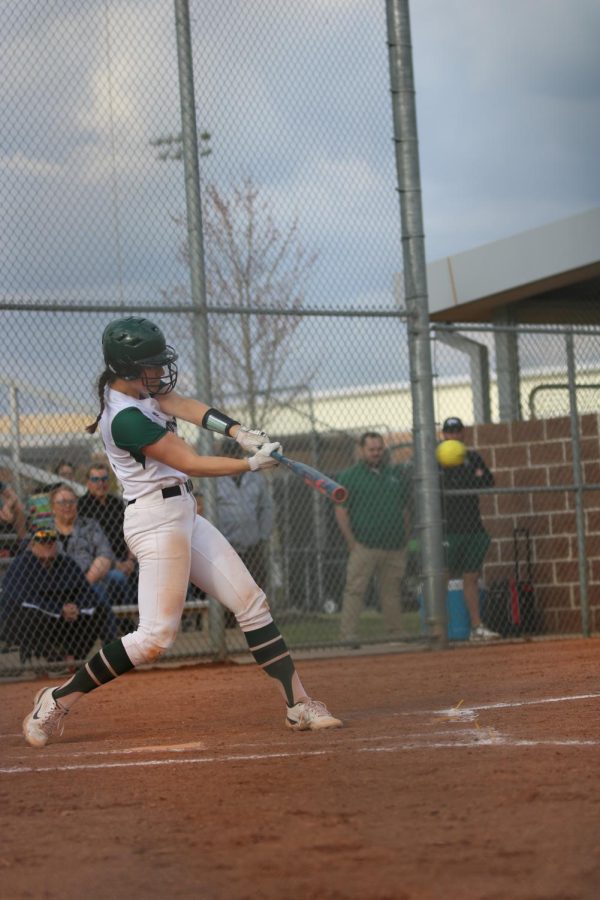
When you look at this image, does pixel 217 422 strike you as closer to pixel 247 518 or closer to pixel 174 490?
pixel 174 490

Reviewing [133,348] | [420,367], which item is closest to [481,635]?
[420,367]

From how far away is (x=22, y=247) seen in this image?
922 centimetres

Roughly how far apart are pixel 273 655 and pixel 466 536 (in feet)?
19.0

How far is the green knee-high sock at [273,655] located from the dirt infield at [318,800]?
10.6 inches

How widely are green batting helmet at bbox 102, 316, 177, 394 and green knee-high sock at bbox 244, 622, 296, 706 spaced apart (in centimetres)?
128

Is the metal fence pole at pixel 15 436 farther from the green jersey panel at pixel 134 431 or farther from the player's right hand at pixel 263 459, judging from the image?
the player's right hand at pixel 263 459

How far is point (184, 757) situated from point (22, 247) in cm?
484

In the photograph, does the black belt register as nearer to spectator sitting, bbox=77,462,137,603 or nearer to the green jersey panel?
the green jersey panel

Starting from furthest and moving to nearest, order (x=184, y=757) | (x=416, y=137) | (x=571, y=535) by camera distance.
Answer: (x=571, y=535) → (x=416, y=137) → (x=184, y=757)

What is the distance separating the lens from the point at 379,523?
11195 millimetres

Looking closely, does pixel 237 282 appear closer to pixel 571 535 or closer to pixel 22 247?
pixel 22 247

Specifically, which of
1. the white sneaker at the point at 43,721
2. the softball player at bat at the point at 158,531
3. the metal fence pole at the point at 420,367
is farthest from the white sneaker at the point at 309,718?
the metal fence pole at the point at 420,367

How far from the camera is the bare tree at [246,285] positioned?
1010 centimetres

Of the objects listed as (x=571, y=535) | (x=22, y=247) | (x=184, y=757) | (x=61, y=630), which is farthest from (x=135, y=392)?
(x=571, y=535)
